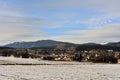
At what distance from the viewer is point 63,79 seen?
34.6 metres

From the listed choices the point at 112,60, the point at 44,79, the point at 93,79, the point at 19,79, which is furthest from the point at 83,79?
the point at 112,60

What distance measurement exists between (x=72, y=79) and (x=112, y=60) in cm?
8833

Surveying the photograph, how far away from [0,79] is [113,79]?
11218 millimetres

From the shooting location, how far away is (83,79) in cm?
3531

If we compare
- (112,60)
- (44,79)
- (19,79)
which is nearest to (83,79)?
(44,79)

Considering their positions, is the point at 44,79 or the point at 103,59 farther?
the point at 103,59

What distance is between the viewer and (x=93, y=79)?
3516 centimetres

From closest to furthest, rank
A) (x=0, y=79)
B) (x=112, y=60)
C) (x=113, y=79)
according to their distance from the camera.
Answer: (x=0, y=79) < (x=113, y=79) < (x=112, y=60)

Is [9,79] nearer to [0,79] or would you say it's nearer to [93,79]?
[0,79]

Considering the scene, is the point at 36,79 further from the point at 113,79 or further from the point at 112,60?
the point at 112,60

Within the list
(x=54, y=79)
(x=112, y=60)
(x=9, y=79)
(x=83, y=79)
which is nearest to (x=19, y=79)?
(x=9, y=79)

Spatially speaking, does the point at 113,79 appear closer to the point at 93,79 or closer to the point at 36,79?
→ the point at 93,79

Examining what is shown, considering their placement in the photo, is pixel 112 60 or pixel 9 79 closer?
pixel 9 79

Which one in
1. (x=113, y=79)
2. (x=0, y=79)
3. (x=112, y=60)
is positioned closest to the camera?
(x=0, y=79)
